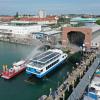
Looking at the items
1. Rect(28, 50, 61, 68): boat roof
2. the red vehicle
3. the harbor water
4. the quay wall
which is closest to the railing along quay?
the quay wall

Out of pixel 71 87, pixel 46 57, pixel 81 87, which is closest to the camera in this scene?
pixel 81 87

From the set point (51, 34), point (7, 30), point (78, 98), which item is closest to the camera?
point (78, 98)

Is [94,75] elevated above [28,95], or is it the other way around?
[94,75]

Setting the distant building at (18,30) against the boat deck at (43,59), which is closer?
the boat deck at (43,59)

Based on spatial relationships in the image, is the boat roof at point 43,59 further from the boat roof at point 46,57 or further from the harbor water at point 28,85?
the harbor water at point 28,85

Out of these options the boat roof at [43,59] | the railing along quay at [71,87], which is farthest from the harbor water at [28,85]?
the railing along quay at [71,87]

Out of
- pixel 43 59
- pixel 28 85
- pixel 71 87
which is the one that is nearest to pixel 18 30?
pixel 43 59

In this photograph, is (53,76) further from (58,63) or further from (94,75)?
(94,75)

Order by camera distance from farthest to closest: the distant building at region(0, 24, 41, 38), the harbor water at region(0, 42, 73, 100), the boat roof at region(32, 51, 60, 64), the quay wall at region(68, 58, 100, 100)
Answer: the distant building at region(0, 24, 41, 38) < the boat roof at region(32, 51, 60, 64) < the harbor water at region(0, 42, 73, 100) < the quay wall at region(68, 58, 100, 100)

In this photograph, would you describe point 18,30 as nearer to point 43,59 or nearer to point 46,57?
point 46,57

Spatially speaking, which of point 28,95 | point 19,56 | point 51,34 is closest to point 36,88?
point 28,95

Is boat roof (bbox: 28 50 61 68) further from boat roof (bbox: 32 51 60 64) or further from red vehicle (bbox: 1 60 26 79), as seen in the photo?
red vehicle (bbox: 1 60 26 79)
